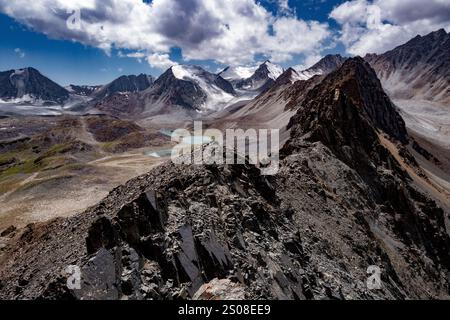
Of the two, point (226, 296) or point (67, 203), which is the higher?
point (226, 296)

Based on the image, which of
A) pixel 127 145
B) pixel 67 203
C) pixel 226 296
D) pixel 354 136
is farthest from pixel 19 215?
pixel 127 145

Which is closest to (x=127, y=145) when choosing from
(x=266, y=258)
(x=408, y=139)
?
(x=408, y=139)

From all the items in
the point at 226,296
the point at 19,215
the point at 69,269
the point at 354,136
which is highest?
the point at 354,136

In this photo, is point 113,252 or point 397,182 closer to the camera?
point 113,252
